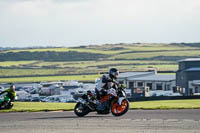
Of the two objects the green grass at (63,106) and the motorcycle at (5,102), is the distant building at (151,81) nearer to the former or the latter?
the green grass at (63,106)

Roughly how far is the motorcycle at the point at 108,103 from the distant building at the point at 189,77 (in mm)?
76886

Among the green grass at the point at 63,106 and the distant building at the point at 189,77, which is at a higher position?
the distant building at the point at 189,77

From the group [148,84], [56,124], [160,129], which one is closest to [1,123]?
[56,124]

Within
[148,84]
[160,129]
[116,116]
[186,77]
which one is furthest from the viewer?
[148,84]

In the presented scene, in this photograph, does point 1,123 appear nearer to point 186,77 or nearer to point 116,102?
point 116,102

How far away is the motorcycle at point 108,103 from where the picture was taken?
2529 cm

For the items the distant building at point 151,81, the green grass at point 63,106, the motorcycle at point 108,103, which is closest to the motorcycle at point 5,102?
the green grass at point 63,106

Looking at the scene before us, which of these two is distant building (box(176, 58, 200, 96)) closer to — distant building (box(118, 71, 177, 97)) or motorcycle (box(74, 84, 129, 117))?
distant building (box(118, 71, 177, 97))

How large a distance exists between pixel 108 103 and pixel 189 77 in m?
84.0

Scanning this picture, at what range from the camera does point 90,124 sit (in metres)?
22.3

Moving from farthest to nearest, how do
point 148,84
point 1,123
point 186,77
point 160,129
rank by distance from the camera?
point 148,84 → point 186,77 → point 1,123 → point 160,129

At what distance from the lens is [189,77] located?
355 feet

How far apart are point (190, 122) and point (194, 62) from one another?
3610 inches

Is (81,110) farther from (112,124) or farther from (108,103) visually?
(112,124)
